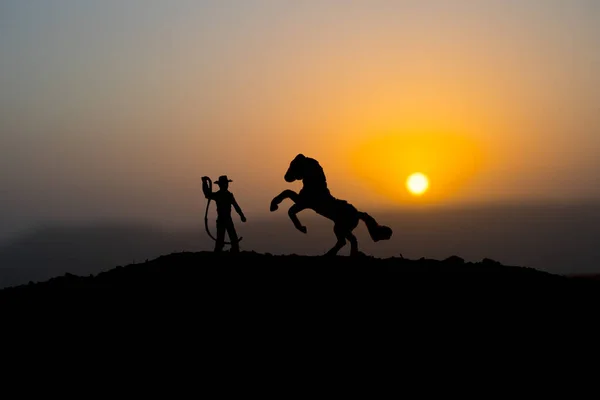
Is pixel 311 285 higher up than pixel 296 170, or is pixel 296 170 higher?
pixel 296 170

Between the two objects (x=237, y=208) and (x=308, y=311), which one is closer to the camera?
(x=308, y=311)

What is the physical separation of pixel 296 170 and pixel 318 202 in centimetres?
90

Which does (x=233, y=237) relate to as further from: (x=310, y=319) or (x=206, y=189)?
(x=310, y=319)

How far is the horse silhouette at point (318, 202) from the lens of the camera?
52.5ft

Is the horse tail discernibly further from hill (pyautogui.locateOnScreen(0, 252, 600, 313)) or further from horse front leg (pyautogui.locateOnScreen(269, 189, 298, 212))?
horse front leg (pyautogui.locateOnScreen(269, 189, 298, 212))

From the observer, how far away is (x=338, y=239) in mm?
16172

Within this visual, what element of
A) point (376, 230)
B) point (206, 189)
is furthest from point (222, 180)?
point (376, 230)

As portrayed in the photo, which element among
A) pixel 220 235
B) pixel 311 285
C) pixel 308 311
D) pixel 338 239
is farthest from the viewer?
pixel 220 235

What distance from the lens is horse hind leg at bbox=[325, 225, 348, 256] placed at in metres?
16.1

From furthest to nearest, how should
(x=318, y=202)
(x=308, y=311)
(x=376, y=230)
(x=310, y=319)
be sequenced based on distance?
(x=376, y=230)
(x=318, y=202)
(x=308, y=311)
(x=310, y=319)

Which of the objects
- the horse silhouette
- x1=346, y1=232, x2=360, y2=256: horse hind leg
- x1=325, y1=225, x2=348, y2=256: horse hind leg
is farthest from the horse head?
x1=346, y1=232, x2=360, y2=256: horse hind leg

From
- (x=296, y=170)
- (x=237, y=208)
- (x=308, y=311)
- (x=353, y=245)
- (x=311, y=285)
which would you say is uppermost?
(x=296, y=170)

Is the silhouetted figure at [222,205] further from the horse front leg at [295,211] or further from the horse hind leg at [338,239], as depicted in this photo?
the horse hind leg at [338,239]

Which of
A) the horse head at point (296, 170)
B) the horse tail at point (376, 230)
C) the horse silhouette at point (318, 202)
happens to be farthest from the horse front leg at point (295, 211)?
the horse tail at point (376, 230)
